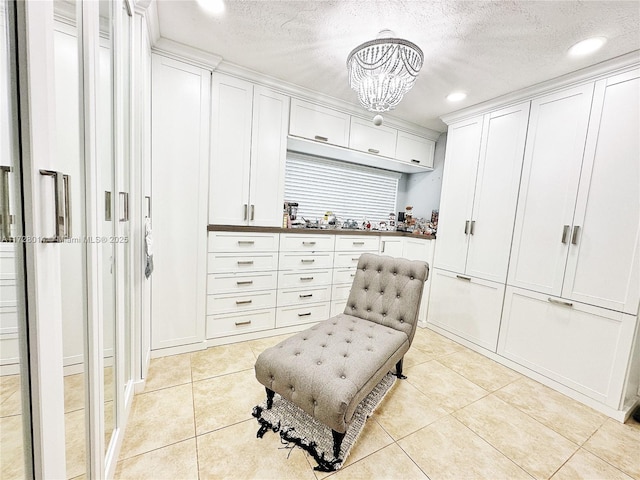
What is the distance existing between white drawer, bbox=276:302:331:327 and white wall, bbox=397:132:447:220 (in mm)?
1921

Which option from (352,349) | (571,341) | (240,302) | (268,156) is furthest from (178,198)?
(571,341)

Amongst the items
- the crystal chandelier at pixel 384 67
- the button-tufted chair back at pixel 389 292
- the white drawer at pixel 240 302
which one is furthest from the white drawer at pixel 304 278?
the crystal chandelier at pixel 384 67

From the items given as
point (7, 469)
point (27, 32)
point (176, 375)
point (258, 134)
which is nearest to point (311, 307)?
point (176, 375)

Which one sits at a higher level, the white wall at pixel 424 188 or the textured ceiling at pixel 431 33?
the textured ceiling at pixel 431 33

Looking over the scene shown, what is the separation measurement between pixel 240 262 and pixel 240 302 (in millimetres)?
377

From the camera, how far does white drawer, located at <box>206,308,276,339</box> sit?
2.33 m

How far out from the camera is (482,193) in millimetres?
2570

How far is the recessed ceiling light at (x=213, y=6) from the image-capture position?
1.53m

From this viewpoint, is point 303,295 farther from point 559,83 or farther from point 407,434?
point 559,83

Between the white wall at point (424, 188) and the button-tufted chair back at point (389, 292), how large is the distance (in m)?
1.74

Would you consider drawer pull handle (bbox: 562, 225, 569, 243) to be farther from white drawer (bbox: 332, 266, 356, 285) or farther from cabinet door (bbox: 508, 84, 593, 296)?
white drawer (bbox: 332, 266, 356, 285)

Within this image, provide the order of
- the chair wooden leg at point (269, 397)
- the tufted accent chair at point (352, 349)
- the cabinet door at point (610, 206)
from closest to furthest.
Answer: the tufted accent chair at point (352, 349)
the chair wooden leg at point (269, 397)
the cabinet door at point (610, 206)

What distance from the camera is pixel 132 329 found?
1.50 metres

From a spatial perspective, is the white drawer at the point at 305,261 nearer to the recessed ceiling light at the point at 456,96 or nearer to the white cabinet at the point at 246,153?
the white cabinet at the point at 246,153
